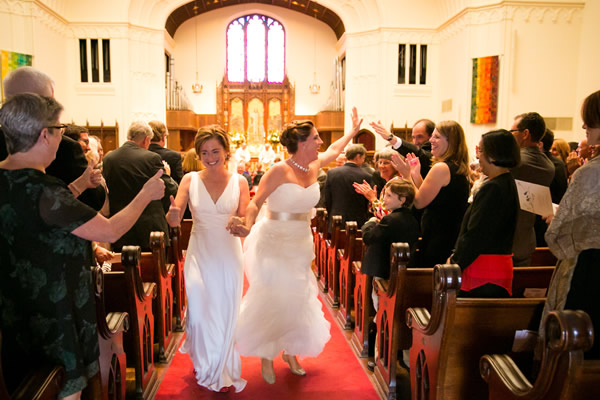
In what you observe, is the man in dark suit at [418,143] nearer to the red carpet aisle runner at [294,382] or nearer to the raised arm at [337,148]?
the raised arm at [337,148]

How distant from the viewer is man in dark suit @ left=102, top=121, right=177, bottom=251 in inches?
162

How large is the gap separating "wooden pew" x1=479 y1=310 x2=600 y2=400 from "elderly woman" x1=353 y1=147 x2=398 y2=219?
2.03m

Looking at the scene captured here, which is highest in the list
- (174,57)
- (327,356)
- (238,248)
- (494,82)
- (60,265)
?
(174,57)

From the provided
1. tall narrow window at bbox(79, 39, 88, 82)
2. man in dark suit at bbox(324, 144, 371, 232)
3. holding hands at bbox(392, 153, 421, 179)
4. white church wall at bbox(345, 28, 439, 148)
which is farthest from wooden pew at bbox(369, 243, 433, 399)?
tall narrow window at bbox(79, 39, 88, 82)

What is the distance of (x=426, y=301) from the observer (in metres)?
3.04

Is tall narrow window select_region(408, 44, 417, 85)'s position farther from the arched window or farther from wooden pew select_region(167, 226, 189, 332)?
wooden pew select_region(167, 226, 189, 332)

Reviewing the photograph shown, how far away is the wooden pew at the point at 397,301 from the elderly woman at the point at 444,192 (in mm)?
348

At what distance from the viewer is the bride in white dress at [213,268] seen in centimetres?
322

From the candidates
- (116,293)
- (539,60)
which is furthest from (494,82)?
(116,293)

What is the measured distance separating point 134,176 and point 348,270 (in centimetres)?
208

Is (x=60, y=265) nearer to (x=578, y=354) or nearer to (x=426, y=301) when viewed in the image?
(x=578, y=354)

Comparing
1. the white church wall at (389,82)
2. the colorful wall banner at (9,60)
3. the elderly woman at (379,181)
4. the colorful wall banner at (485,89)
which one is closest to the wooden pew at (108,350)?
the elderly woman at (379,181)

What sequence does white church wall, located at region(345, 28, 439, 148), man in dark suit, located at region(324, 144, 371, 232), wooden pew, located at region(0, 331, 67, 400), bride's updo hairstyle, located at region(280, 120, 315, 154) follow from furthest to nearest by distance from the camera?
white church wall, located at region(345, 28, 439, 148) < man in dark suit, located at region(324, 144, 371, 232) < bride's updo hairstyle, located at region(280, 120, 315, 154) < wooden pew, located at region(0, 331, 67, 400)

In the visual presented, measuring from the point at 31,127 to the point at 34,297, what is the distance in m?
0.62
